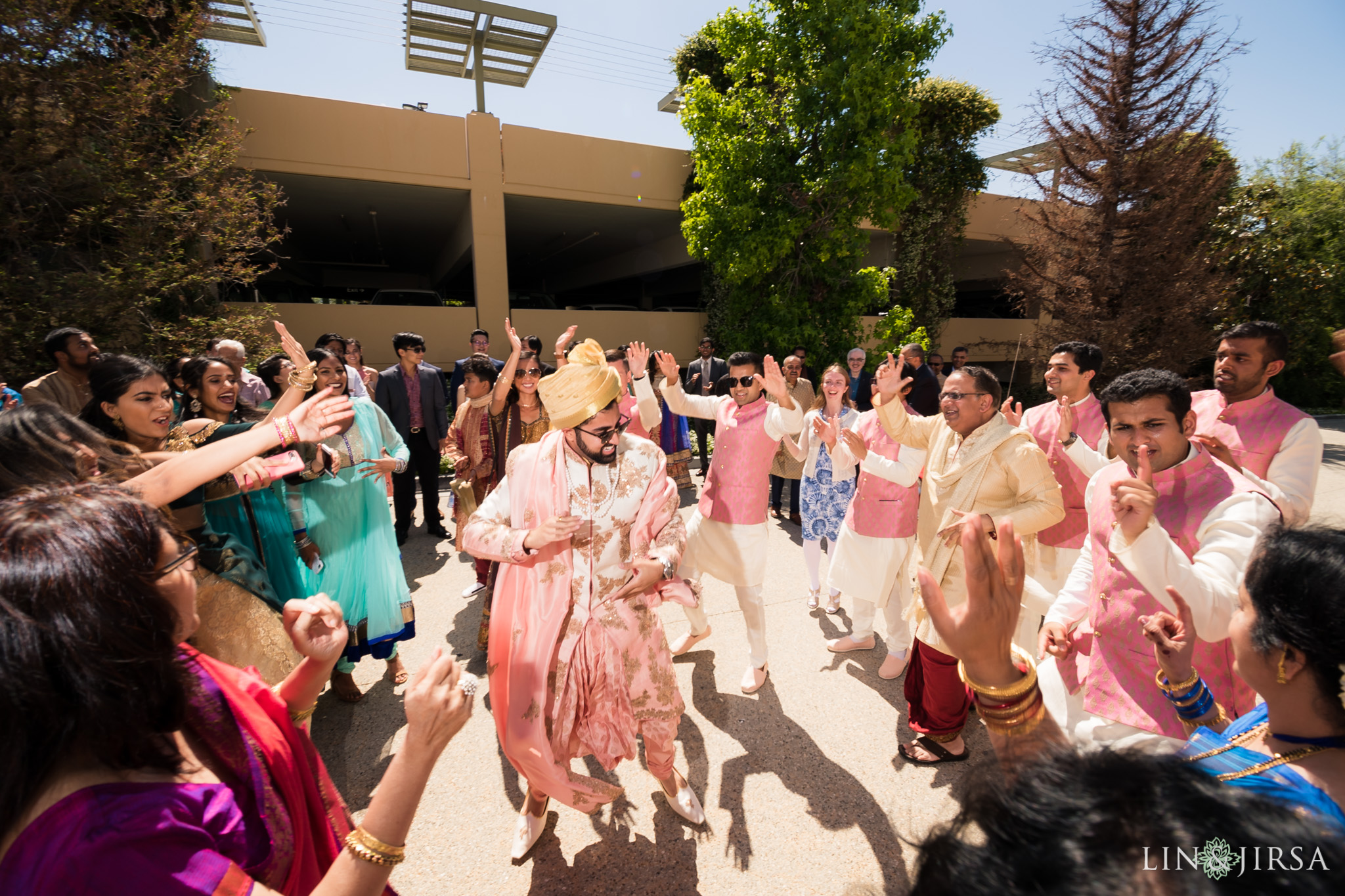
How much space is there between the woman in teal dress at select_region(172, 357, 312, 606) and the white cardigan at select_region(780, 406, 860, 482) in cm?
300

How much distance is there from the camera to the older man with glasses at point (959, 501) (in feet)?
8.99

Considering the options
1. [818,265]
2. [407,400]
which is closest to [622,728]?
[407,400]

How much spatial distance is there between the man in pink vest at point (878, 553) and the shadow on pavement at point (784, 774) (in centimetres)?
83

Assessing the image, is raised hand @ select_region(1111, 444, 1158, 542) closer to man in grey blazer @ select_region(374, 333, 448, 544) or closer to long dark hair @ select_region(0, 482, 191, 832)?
long dark hair @ select_region(0, 482, 191, 832)

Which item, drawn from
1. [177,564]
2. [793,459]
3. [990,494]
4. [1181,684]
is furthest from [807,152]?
[177,564]

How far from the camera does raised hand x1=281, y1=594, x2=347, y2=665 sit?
1336mm

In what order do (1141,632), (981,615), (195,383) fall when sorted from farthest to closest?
(195,383) < (1141,632) < (981,615)

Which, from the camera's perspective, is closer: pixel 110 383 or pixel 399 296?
pixel 110 383

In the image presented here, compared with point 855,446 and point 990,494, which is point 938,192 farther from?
point 990,494

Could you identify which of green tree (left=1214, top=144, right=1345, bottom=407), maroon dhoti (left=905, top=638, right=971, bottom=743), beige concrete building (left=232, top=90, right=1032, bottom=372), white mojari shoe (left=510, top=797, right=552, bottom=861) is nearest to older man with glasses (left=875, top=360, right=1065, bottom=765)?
maroon dhoti (left=905, top=638, right=971, bottom=743)

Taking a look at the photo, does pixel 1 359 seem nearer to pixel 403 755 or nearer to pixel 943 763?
pixel 403 755

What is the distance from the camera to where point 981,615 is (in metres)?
1.17

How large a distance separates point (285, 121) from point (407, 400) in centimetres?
710

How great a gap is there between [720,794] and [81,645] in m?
2.60
